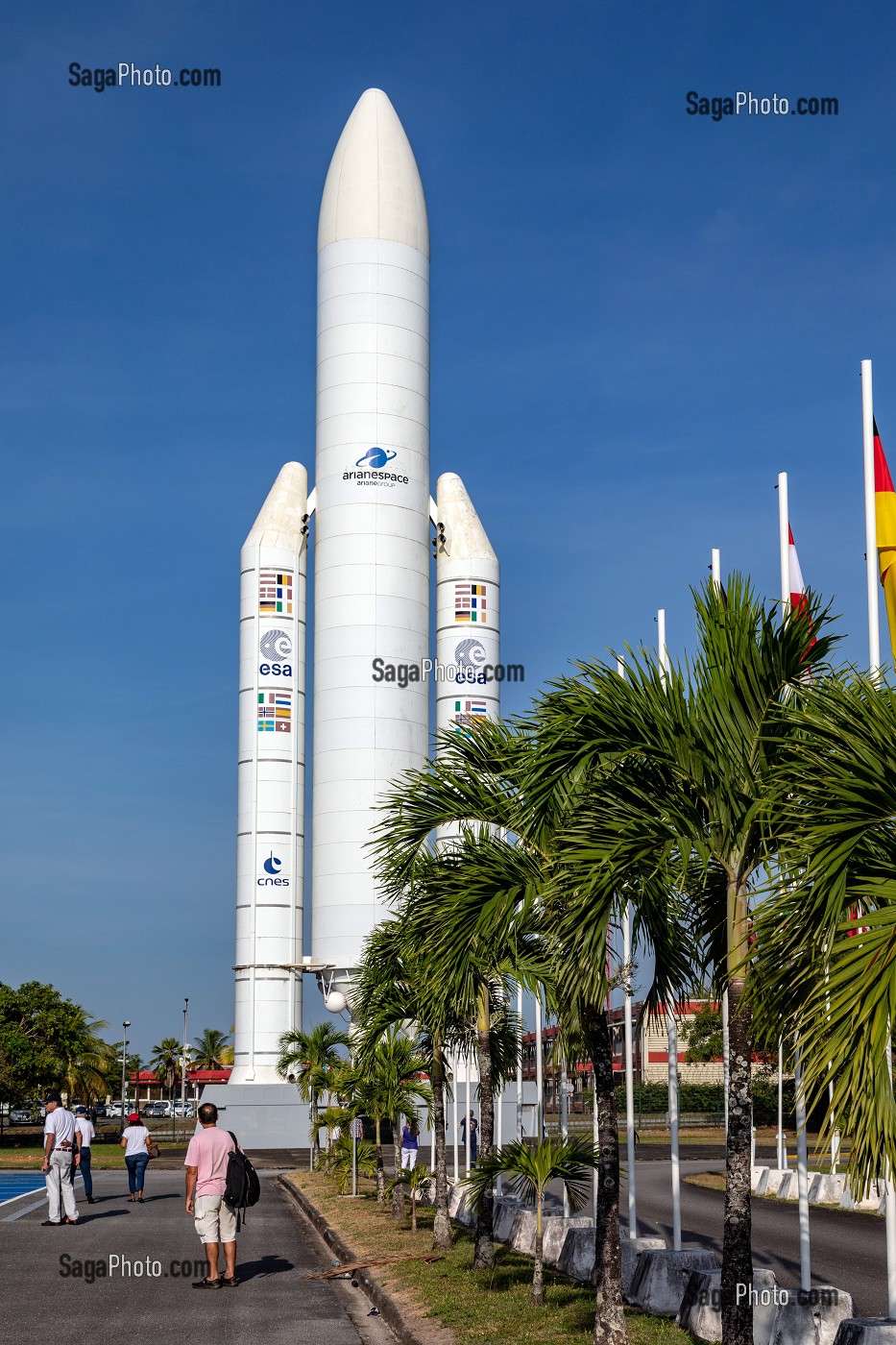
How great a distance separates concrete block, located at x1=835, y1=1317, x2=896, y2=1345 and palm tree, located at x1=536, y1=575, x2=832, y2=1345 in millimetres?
964

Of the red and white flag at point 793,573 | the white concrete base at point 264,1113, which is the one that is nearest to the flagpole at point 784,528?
the red and white flag at point 793,573

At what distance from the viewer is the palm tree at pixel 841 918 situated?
26.8 ft

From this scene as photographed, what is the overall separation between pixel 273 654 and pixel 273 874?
27.6 ft

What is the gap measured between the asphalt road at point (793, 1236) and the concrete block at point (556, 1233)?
252 centimetres

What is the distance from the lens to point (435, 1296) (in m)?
15.8

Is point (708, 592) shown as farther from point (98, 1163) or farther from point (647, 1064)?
point (647, 1064)

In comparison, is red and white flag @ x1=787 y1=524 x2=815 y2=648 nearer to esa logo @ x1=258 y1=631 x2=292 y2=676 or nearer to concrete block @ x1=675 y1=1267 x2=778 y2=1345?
concrete block @ x1=675 y1=1267 x2=778 y2=1345

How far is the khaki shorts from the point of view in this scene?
16922 millimetres

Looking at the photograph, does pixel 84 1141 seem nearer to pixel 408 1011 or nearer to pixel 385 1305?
pixel 408 1011

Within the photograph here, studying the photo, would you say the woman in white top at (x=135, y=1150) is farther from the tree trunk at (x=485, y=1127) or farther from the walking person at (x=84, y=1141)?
the tree trunk at (x=485, y=1127)

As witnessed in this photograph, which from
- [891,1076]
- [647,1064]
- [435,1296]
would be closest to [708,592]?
[891,1076]

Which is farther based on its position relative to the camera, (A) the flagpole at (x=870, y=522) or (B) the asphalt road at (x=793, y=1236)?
(B) the asphalt road at (x=793, y=1236)

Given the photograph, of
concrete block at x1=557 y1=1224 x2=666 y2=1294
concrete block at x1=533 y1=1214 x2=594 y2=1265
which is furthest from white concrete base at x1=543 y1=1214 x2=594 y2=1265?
concrete block at x1=557 y1=1224 x2=666 y2=1294

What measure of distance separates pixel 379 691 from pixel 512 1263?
3832 centimetres
